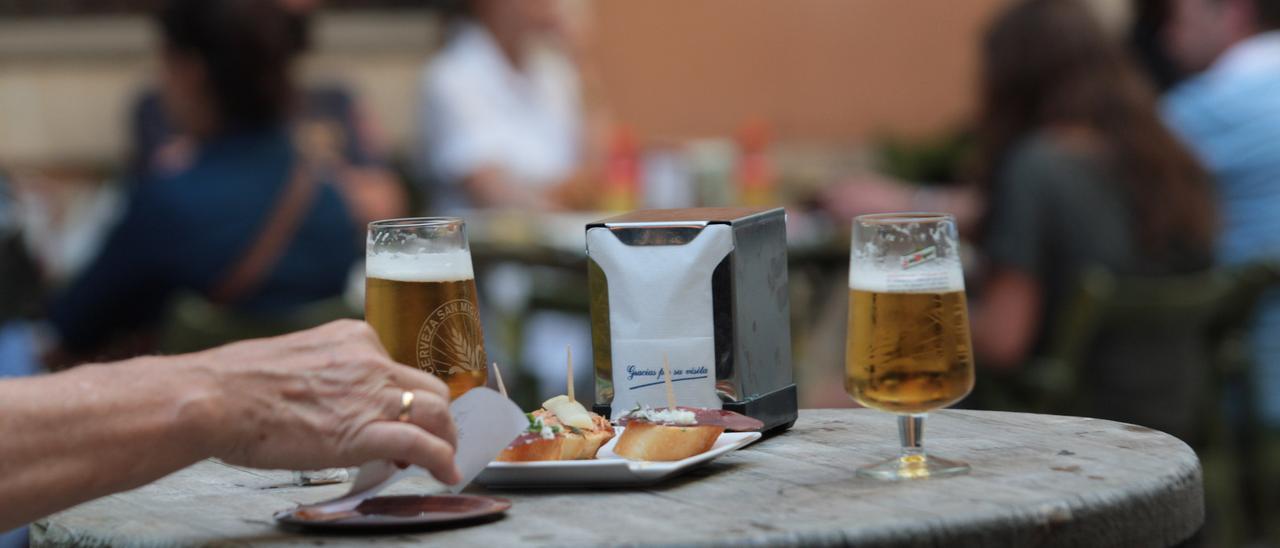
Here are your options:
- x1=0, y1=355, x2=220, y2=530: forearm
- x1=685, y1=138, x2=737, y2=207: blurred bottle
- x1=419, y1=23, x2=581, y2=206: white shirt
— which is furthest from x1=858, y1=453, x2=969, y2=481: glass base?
x1=419, y1=23, x2=581, y2=206: white shirt

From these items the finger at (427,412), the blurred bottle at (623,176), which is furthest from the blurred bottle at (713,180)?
the finger at (427,412)

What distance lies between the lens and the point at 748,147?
15.1 feet

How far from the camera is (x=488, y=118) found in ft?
17.4

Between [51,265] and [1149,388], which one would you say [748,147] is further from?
[51,265]

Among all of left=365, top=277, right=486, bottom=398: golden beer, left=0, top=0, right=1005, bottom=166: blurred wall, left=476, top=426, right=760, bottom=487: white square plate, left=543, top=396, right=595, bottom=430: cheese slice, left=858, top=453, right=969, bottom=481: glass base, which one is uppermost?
left=0, top=0, right=1005, bottom=166: blurred wall

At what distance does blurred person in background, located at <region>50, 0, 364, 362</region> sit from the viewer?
3.58 m

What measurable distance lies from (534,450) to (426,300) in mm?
174

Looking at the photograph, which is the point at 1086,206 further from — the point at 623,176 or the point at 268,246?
the point at 268,246

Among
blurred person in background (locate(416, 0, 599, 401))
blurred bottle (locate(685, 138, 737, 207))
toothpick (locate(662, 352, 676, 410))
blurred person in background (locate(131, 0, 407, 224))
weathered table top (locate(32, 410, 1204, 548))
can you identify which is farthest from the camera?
blurred person in background (locate(416, 0, 599, 401))

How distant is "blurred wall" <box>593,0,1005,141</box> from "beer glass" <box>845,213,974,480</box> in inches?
251

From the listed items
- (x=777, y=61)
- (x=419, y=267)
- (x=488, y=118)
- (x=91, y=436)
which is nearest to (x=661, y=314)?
(x=419, y=267)

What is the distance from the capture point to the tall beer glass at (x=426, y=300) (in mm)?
1543

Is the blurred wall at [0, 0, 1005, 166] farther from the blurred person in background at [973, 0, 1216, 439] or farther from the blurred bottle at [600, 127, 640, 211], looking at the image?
the blurred person in background at [973, 0, 1216, 439]

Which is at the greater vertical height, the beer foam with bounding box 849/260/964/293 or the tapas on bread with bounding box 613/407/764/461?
the beer foam with bounding box 849/260/964/293
